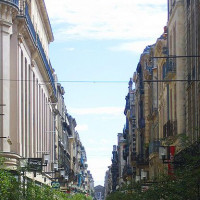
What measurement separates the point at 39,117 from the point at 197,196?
4366 cm

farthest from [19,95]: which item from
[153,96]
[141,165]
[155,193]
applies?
[141,165]

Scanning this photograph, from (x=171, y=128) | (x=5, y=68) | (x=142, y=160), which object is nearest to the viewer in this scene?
(x=5, y=68)

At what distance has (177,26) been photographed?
56594mm

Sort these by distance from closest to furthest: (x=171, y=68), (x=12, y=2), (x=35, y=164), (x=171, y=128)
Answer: (x=12, y=2)
(x=35, y=164)
(x=171, y=68)
(x=171, y=128)

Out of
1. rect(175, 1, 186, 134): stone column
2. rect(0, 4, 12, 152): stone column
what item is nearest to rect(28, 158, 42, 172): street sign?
rect(0, 4, 12, 152): stone column

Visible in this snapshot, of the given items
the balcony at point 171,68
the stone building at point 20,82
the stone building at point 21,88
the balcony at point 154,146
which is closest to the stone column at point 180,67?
the balcony at point 171,68

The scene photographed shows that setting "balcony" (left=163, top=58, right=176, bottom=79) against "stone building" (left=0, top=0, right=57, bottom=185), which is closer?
"stone building" (left=0, top=0, right=57, bottom=185)

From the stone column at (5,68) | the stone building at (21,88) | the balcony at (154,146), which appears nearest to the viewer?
the stone column at (5,68)

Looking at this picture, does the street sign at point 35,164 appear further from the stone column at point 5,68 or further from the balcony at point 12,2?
the balcony at point 12,2

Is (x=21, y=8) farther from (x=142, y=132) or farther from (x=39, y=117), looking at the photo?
(x=142, y=132)

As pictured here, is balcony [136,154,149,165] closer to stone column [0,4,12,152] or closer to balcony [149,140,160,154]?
balcony [149,140,160,154]

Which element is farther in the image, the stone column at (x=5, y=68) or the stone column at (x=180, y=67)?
the stone column at (x=180, y=67)

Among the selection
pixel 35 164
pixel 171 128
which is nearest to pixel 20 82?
pixel 35 164

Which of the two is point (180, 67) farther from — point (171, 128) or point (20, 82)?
point (20, 82)
